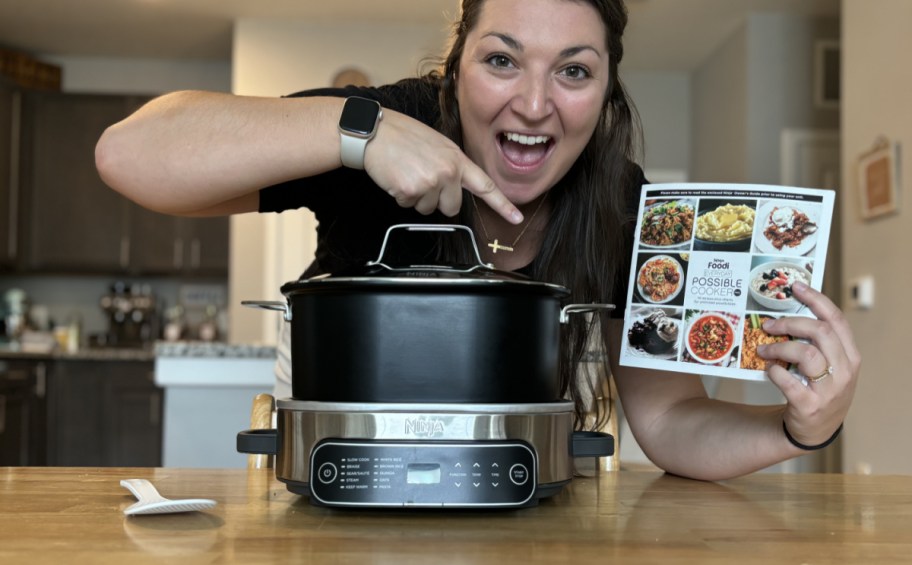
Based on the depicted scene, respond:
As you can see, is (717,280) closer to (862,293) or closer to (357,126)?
(357,126)

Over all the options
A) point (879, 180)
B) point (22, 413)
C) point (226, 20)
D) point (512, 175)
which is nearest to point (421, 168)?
point (512, 175)

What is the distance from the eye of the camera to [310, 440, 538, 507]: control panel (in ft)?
2.67

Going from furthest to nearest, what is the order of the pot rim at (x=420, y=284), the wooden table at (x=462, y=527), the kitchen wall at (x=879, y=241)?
the kitchen wall at (x=879, y=241)
the pot rim at (x=420, y=284)
the wooden table at (x=462, y=527)

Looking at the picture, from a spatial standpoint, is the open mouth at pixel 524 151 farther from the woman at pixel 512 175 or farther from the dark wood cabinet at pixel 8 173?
the dark wood cabinet at pixel 8 173

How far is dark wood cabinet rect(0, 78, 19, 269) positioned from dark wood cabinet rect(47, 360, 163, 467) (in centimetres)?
87

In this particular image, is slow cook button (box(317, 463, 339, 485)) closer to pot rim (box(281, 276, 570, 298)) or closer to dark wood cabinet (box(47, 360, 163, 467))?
pot rim (box(281, 276, 570, 298))

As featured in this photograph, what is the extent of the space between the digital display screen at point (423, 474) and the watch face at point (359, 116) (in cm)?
35

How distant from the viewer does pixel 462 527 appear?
2.63 feet

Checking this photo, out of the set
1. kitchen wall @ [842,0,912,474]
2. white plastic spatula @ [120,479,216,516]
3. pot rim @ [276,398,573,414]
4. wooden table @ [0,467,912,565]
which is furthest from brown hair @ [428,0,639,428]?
kitchen wall @ [842,0,912,474]

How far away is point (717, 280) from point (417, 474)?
1.37ft

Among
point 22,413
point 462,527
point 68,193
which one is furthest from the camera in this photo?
point 68,193

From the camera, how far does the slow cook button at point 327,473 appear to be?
0.83m

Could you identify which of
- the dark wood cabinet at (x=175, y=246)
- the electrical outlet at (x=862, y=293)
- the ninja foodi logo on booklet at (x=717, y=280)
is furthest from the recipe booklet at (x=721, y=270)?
the dark wood cabinet at (x=175, y=246)

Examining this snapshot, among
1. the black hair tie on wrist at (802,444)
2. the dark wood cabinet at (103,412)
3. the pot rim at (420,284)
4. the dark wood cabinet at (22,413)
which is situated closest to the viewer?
the pot rim at (420,284)
